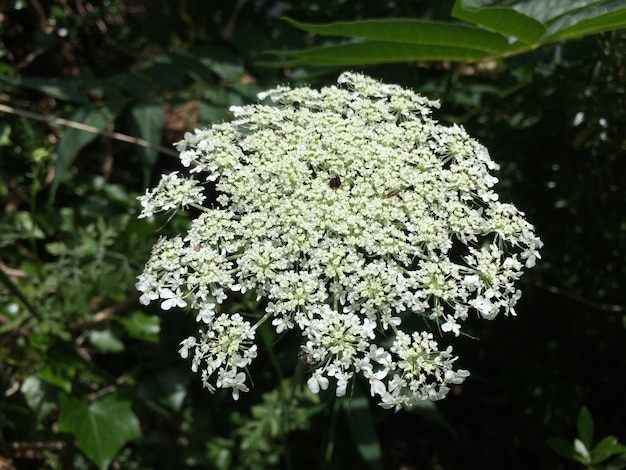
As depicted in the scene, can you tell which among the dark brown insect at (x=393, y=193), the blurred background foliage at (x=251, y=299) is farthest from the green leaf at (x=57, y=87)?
the dark brown insect at (x=393, y=193)

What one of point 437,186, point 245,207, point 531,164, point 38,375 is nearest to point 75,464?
point 38,375

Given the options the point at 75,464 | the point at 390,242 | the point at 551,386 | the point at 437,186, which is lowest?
the point at 75,464

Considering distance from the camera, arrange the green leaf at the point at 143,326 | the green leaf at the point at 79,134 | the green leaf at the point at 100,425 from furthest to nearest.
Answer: the green leaf at the point at 143,326, the green leaf at the point at 79,134, the green leaf at the point at 100,425

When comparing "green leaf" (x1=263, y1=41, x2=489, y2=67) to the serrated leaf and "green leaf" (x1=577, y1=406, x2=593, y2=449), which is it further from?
"green leaf" (x1=577, y1=406, x2=593, y2=449)

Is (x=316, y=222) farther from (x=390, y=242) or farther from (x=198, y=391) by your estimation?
(x=198, y=391)

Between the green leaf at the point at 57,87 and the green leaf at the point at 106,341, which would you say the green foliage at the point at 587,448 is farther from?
the green leaf at the point at 57,87

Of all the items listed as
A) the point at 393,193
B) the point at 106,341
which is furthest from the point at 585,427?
the point at 106,341

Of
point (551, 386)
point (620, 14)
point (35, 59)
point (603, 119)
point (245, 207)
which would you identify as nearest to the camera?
point (620, 14)
